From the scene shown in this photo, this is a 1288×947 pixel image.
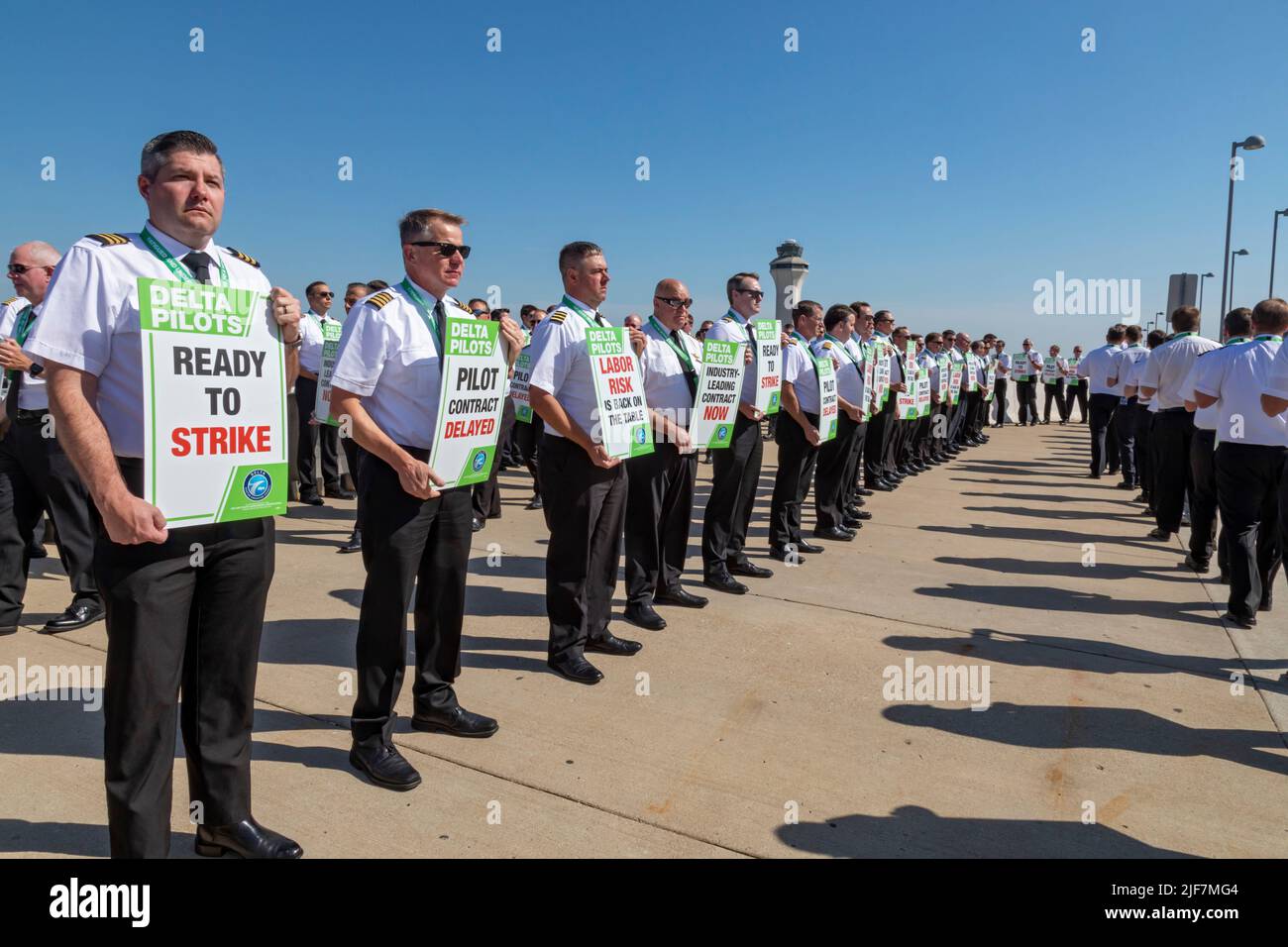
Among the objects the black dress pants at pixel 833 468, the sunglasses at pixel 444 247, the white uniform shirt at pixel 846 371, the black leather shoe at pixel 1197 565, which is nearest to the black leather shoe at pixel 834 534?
the black dress pants at pixel 833 468

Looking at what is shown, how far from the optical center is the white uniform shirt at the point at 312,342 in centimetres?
915

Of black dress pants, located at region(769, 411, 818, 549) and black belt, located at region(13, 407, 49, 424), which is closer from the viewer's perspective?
black belt, located at region(13, 407, 49, 424)

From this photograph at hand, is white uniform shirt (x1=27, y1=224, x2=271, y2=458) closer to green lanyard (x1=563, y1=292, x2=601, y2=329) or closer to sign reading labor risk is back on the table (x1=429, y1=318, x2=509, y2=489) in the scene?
sign reading labor risk is back on the table (x1=429, y1=318, x2=509, y2=489)

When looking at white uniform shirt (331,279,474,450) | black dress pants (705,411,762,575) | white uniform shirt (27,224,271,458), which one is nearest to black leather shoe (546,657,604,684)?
white uniform shirt (331,279,474,450)

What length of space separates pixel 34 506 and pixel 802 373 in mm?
5851

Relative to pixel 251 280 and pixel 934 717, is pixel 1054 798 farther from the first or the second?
pixel 251 280

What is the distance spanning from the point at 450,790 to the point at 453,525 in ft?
3.54

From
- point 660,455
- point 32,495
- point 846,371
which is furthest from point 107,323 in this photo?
point 846,371

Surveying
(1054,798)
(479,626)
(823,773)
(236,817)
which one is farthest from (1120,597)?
(236,817)

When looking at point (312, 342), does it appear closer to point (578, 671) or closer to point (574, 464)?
point (574, 464)

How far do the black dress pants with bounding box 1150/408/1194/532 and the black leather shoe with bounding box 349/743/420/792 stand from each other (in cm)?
805

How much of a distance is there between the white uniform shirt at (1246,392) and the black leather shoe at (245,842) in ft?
20.0

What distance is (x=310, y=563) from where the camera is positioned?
6.73 metres

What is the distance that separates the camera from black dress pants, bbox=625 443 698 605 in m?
5.37
